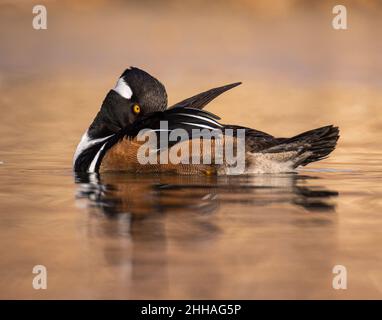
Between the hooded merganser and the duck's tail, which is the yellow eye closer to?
the hooded merganser

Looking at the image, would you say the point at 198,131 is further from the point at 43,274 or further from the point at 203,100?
the point at 43,274

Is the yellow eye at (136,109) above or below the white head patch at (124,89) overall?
below

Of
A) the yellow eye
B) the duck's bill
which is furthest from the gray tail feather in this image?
the yellow eye

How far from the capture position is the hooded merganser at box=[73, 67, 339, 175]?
27.0 ft

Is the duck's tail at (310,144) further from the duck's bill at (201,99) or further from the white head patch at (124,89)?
the white head patch at (124,89)

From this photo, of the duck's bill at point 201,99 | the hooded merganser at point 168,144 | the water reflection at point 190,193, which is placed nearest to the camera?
the water reflection at point 190,193

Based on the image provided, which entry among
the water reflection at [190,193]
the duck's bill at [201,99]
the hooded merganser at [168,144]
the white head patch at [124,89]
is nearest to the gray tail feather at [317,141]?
the hooded merganser at [168,144]

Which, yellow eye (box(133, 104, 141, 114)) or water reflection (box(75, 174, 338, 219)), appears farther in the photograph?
yellow eye (box(133, 104, 141, 114))

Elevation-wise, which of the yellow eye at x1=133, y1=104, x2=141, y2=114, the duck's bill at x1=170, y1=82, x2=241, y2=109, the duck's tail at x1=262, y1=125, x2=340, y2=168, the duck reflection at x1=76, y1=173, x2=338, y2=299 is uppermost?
the duck's bill at x1=170, y1=82, x2=241, y2=109

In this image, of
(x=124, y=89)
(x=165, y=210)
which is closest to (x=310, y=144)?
(x=124, y=89)

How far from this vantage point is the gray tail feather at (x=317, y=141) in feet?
28.5

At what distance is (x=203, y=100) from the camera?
9.49 m

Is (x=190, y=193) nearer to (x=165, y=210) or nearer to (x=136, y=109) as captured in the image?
(x=165, y=210)

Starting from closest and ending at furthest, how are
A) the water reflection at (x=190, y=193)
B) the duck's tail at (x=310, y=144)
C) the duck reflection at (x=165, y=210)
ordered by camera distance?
the duck reflection at (x=165, y=210)
the water reflection at (x=190, y=193)
the duck's tail at (x=310, y=144)
